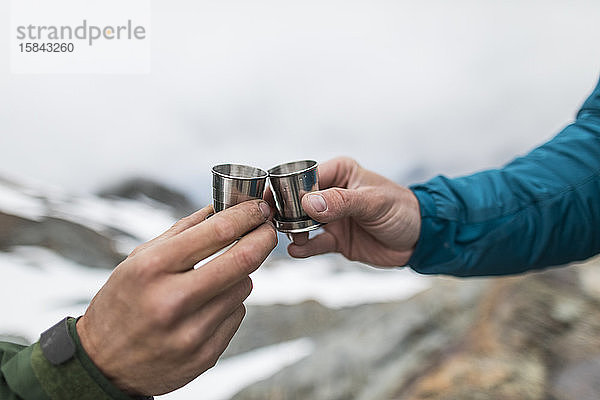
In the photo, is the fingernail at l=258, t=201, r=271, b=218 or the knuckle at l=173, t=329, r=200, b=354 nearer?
the knuckle at l=173, t=329, r=200, b=354

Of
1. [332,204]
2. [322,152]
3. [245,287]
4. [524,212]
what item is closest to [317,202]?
[332,204]

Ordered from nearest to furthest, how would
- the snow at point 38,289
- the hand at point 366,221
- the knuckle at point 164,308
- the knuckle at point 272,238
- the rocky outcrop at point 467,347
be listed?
the knuckle at point 164,308
the knuckle at point 272,238
the hand at point 366,221
the snow at point 38,289
the rocky outcrop at point 467,347

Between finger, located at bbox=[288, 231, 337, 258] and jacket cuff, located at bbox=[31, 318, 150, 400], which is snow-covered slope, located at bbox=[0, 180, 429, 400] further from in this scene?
jacket cuff, located at bbox=[31, 318, 150, 400]

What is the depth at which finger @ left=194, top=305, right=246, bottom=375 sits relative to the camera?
526 millimetres

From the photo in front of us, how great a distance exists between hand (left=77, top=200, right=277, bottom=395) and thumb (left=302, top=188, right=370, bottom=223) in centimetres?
12

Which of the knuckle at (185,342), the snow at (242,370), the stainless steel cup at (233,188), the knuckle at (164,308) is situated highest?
the stainless steel cup at (233,188)

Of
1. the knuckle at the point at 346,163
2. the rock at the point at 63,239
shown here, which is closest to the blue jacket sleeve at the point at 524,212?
the knuckle at the point at 346,163

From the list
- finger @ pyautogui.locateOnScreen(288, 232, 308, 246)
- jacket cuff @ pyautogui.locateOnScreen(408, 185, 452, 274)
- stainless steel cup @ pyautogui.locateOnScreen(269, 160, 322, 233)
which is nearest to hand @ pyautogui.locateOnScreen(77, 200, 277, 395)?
stainless steel cup @ pyautogui.locateOnScreen(269, 160, 322, 233)

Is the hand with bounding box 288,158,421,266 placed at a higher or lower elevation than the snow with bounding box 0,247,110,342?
higher

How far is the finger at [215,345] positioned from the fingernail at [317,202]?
17 cm

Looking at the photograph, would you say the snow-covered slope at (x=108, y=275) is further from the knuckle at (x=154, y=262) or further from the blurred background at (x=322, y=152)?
the knuckle at (x=154, y=262)

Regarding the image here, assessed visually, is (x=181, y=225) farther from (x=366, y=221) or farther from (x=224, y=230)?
(x=366, y=221)

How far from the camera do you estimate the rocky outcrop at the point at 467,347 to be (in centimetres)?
109

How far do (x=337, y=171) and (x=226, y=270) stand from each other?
0.37 m
